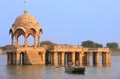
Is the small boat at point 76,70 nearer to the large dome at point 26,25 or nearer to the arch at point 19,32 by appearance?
the large dome at point 26,25

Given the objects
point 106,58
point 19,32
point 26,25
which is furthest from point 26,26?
point 106,58

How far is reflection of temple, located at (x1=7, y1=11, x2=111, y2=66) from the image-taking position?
3777 inches

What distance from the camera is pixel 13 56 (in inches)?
3873

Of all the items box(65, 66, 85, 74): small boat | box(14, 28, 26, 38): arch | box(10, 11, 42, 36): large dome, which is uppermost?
box(10, 11, 42, 36): large dome

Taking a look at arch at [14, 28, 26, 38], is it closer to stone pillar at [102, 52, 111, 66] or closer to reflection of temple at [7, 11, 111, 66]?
reflection of temple at [7, 11, 111, 66]

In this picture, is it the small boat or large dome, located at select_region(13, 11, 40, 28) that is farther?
large dome, located at select_region(13, 11, 40, 28)

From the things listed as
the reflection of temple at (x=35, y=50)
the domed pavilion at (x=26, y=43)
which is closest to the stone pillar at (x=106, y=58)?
the reflection of temple at (x=35, y=50)

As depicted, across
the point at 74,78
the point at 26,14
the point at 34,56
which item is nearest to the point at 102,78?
the point at 74,78

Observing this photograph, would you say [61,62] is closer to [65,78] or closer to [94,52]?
[94,52]

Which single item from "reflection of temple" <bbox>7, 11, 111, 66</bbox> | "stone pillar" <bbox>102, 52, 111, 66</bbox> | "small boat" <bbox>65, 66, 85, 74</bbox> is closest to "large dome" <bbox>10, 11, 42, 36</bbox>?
"reflection of temple" <bbox>7, 11, 111, 66</bbox>

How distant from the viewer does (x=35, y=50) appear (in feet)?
316

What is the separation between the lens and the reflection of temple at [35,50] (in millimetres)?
95938

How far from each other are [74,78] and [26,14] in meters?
37.7

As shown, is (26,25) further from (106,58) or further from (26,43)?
(106,58)
